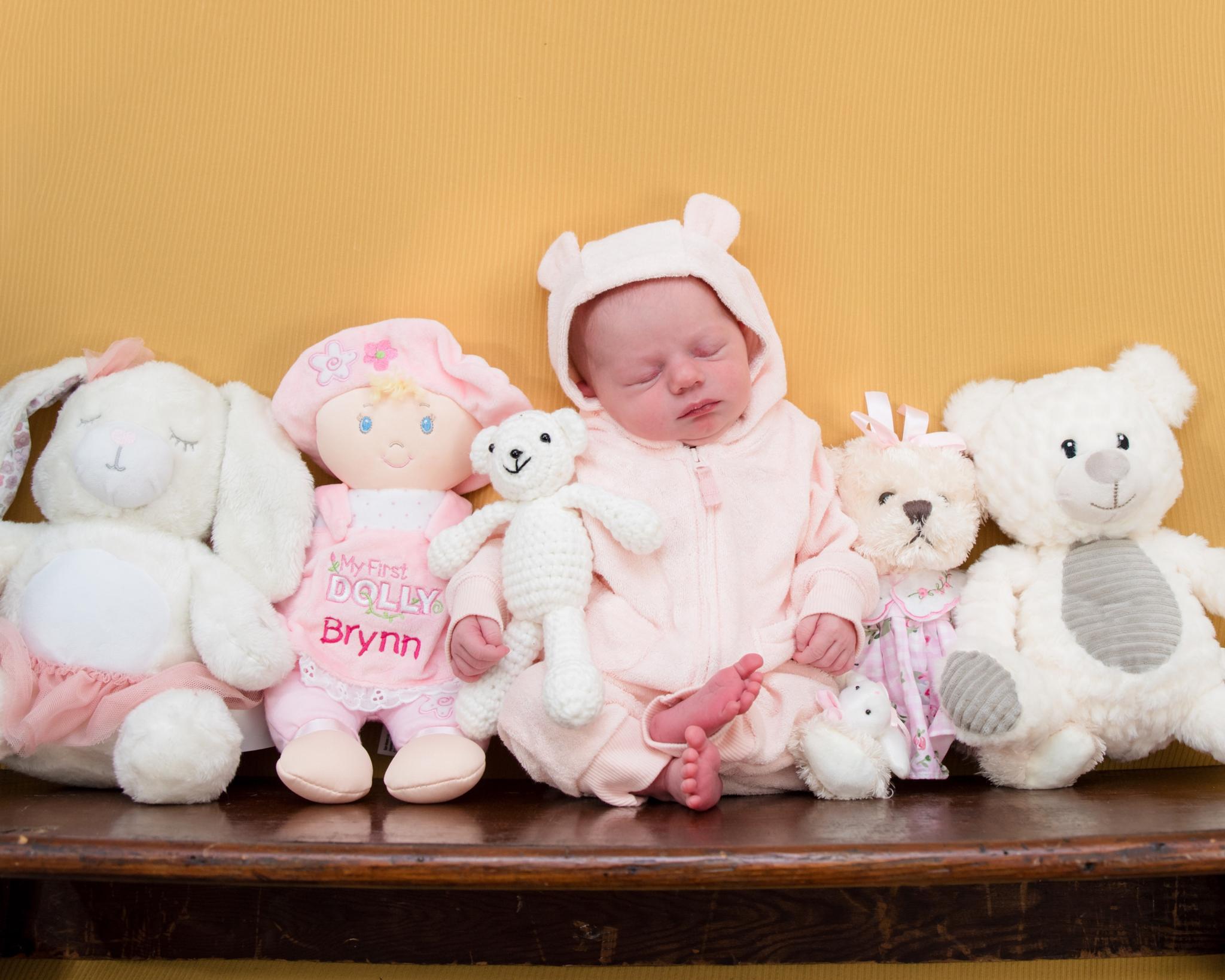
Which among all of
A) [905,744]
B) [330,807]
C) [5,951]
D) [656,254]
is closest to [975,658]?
[905,744]

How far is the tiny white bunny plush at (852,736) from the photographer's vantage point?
42.6 inches

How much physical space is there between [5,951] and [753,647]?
962 mm

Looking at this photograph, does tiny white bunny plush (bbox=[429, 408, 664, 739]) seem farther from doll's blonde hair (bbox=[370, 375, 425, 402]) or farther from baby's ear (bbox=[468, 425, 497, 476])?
doll's blonde hair (bbox=[370, 375, 425, 402])

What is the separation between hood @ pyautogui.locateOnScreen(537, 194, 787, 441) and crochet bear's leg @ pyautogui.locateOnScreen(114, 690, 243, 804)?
55 centimetres

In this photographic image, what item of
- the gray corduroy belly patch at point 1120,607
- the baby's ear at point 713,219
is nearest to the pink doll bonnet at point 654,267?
the baby's ear at point 713,219

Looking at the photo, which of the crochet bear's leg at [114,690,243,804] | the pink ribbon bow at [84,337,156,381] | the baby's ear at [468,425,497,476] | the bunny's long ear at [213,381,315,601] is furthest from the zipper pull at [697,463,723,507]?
the pink ribbon bow at [84,337,156,381]

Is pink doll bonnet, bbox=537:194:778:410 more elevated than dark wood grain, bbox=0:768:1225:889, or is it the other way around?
pink doll bonnet, bbox=537:194:778:410

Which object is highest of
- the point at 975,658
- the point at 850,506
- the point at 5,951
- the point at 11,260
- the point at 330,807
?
the point at 11,260

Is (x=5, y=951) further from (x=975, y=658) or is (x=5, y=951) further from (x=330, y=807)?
(x=975, y=658)

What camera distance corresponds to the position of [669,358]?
119 centimetres

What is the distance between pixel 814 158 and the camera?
134cm

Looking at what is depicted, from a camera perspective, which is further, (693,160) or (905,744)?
(693,160)

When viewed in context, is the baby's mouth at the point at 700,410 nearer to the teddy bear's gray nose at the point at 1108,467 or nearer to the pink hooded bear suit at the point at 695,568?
the pink hooded bear suit at the point at 695,568

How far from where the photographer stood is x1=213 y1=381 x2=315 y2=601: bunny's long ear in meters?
1.20
